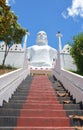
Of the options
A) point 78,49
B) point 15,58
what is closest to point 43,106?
point 78,49

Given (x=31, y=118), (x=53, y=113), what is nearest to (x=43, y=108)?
(x=53, y=113)


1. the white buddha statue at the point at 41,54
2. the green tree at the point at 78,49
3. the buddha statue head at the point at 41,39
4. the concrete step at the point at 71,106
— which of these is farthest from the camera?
the buddha statue head at the point at 41,39

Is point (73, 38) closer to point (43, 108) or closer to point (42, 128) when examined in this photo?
point (43, 108)

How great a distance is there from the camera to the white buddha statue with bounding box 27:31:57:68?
3392cm

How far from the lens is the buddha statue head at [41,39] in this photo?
3769 cm

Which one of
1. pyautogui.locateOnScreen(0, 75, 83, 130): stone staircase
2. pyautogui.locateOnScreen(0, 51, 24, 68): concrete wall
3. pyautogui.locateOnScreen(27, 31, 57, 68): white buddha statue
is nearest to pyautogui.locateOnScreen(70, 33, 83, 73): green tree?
pyautogui.locateOnScreen(27, 31, 57, 68): white buddha statue

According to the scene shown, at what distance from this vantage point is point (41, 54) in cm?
3569

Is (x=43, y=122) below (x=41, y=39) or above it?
below

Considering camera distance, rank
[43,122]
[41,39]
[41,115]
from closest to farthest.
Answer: [43,122]
[41,115]
[41,39]

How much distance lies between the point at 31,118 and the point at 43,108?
109 cm

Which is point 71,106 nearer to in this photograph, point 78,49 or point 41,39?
point 78,49

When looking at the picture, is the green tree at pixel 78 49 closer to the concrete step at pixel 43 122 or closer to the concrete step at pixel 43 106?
the concrete step at pixel 43 106

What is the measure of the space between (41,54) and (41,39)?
292 cm

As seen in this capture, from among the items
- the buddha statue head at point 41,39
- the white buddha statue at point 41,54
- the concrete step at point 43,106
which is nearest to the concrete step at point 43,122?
the concrete step at point 43,106
